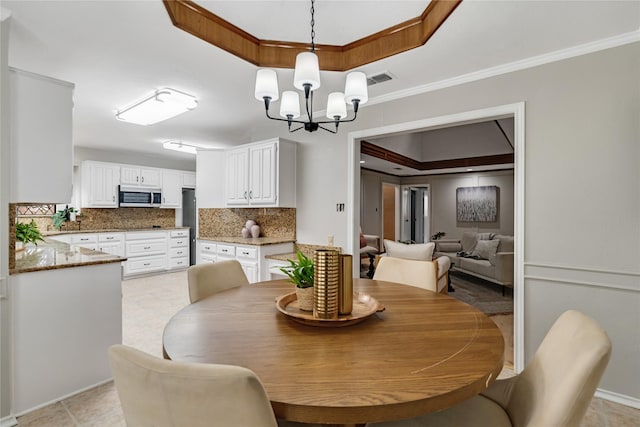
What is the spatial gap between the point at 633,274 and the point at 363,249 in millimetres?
4398

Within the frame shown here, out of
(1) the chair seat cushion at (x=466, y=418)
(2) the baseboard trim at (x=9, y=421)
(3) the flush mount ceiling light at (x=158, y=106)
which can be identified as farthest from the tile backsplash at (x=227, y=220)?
(1) the chair seat cushion at (x=466, y=418)

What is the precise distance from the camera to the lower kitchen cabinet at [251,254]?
3.77m

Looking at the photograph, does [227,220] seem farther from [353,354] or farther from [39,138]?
[353,354]

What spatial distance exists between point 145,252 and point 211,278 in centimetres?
498

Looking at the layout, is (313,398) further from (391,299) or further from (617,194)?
(617,194)

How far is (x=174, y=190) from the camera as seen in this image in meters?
6.89

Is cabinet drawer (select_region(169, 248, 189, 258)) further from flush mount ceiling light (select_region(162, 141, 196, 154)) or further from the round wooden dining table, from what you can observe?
the round wooden dining table

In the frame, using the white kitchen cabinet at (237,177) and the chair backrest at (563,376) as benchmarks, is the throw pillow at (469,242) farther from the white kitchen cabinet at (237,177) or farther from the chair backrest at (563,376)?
the chair backrest at (563,376)

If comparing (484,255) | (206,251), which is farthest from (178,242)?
(484,255)

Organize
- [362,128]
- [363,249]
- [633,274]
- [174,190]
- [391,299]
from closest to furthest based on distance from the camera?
[391,299]
[633,274]
[362,128]
[363,249]
[174,190]

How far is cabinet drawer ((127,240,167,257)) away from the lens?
5.90 meters

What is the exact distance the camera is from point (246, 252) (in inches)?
154

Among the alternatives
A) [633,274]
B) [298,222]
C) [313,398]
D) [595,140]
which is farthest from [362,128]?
[313,398]

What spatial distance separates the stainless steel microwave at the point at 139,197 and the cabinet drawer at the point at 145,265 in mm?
1073
